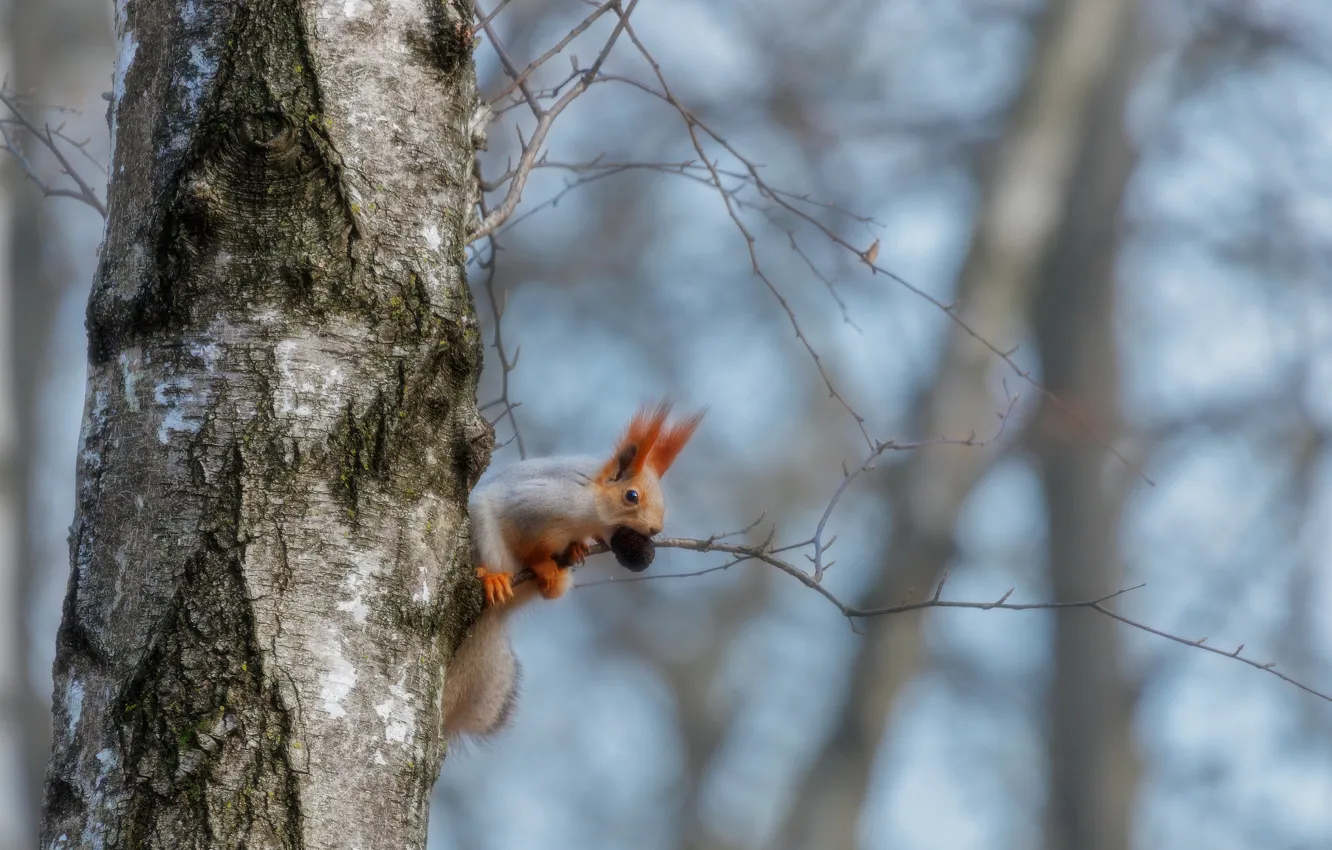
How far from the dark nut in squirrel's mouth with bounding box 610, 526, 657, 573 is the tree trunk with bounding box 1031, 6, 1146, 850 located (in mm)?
6172

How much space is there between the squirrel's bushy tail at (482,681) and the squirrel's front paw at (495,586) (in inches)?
2.6

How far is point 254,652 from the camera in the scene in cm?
151

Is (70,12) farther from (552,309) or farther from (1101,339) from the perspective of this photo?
(1101,339)

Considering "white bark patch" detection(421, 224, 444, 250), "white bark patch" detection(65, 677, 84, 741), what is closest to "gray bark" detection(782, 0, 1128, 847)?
"white bark patch" detection(421, 224, 444, 250)

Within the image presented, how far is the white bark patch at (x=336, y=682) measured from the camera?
61.0 inches

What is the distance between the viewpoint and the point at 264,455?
1577 mm

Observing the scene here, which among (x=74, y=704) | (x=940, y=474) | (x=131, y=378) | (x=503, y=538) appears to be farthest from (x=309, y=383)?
(x=940, y=474)

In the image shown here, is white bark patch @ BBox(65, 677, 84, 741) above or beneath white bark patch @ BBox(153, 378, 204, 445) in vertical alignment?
beneath

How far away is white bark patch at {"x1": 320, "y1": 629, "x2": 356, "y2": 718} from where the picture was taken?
5.08ft

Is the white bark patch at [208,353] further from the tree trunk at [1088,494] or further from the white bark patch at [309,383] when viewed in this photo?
the tree trunk at [1088,494]

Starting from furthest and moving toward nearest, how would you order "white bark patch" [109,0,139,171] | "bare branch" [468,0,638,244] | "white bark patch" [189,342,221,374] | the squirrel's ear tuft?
1. the squirrel's ear tuft
2. "bare branch" [468,0,638,244]
3. "white bark patch" [109,0,139,171]
4. "white bark patch" [189,342,221,374]

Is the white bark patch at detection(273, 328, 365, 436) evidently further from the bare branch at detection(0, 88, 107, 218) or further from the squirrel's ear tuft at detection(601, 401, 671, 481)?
the squirrel's ear tuft at detection(601, 401, 671, 481)

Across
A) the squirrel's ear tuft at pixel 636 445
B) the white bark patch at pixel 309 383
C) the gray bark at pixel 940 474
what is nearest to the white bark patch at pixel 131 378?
the white bark patch at pixel 309 383

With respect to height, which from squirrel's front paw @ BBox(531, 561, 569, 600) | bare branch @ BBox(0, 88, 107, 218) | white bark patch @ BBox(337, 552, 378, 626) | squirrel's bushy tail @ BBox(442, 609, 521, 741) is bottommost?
white bark patch @ BBox(337, 552, 378, 626)
